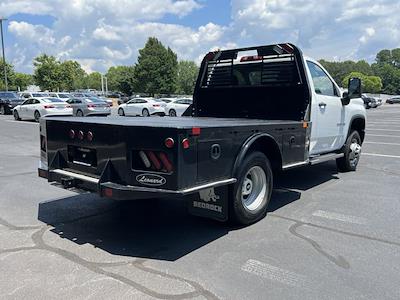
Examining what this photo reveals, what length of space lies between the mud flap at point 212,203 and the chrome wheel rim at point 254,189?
18.3 inches

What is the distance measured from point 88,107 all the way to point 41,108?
2696 millimetres

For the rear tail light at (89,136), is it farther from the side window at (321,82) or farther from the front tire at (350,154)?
the front tire at (350,154)

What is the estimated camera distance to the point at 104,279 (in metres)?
3.65

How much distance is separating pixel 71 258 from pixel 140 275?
2.73 feet

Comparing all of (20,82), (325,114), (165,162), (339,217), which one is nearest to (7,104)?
(325,114)

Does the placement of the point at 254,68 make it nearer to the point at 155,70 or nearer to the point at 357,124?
the point at 357,124

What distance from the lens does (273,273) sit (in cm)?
381

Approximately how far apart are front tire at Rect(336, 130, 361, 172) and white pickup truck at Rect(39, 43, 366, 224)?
0.07 meters

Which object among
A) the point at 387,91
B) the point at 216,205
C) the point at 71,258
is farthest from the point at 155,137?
the point at 387,91

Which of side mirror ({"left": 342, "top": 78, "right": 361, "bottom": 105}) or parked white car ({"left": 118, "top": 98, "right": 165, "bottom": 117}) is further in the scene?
parked white car ({"left": 118, "top": 98, "right": 165, "bottom": 117})

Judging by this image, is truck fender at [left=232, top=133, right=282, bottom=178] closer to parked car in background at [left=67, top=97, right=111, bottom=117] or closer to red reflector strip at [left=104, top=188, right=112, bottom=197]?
red reflector strip at [left=104, top=188, right=112, bottom=197]

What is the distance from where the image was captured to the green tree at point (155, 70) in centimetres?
6869

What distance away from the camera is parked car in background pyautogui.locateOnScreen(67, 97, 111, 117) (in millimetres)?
23877

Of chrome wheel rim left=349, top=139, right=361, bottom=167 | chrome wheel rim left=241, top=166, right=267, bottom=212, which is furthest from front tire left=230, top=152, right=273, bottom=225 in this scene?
chrome wheel rim left=349, top=139, right=361, bottom=167
